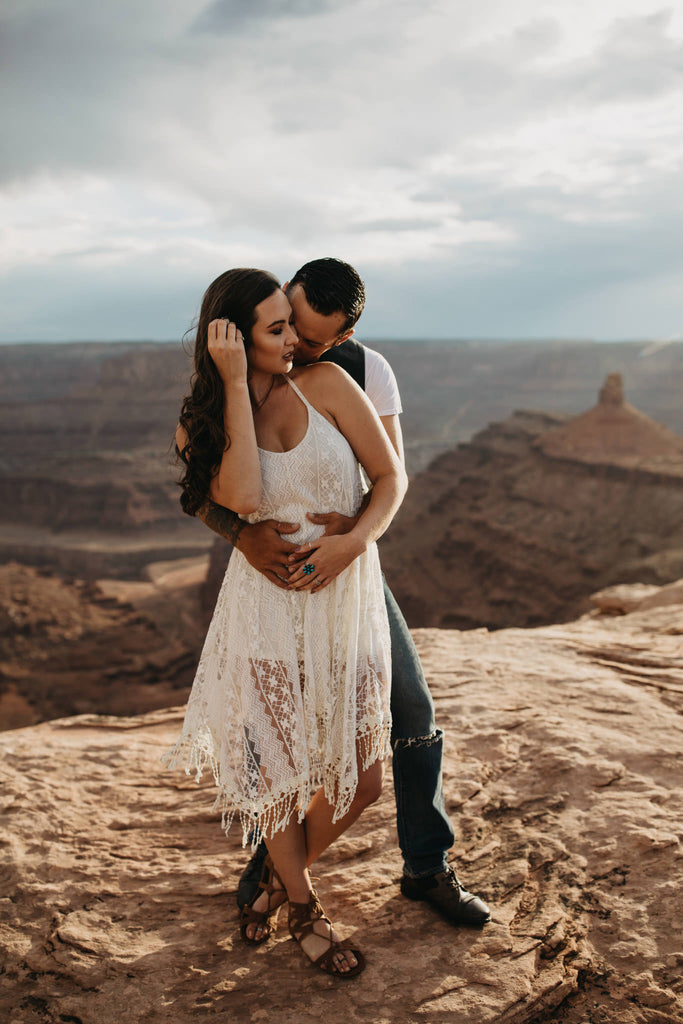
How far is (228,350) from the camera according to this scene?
193 cm

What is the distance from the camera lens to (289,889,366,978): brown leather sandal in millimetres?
2150

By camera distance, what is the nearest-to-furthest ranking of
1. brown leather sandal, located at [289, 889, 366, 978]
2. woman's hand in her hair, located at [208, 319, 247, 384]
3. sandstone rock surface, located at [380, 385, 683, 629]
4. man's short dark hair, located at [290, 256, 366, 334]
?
woman's hand in her hair, located at [208, 319, 247, 384]
man's short dark hair, located at [290, 256, 366, 334]
brown leather sandal, located at [289, 889, 366, 978]
sandstone rock surface, located at [380, 385, 683, 629]

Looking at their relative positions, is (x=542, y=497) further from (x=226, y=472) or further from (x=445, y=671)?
(x=226, y=472)

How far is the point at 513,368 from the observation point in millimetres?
110312

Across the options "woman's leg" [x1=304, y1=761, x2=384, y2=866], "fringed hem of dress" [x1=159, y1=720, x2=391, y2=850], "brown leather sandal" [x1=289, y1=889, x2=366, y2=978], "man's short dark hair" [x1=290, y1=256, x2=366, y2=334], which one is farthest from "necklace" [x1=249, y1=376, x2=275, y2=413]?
"brown leather sandal" [x1=289, y1=889, x2=366, y2=978]

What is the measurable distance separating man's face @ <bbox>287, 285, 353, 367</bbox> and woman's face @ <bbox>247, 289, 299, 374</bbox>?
5cm

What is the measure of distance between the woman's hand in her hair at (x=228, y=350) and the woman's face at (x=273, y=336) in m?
0.06

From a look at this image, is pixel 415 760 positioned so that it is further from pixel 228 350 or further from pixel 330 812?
pixel 228 350

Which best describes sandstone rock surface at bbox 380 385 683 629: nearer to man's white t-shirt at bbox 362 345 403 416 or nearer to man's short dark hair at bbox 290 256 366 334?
man's white t-shirt at bbox 362 345 403 416

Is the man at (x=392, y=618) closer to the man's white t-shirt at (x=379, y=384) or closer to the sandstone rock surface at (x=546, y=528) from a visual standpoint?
the man's white t-shirt at (x=379, y=384)

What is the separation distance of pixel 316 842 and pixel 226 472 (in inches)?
47.5

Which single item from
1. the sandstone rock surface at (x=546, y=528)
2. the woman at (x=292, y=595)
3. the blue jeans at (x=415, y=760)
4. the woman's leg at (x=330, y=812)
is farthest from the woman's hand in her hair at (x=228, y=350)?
the sandstone rock surface at (x=546, y=528)

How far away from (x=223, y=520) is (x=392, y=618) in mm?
625

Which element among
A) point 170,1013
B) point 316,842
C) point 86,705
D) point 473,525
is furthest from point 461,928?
point 473,525
